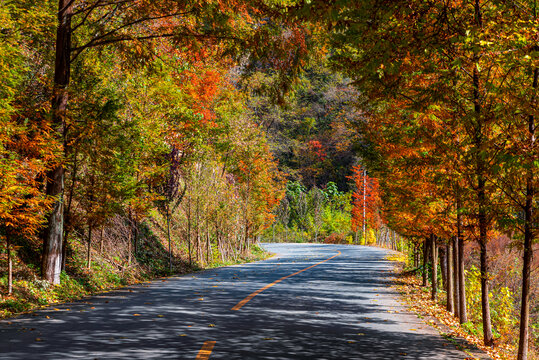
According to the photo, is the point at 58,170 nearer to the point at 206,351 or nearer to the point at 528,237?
the point at 206,351

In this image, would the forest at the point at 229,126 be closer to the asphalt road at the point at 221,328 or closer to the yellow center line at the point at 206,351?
the asphalt road at the point at 221,328

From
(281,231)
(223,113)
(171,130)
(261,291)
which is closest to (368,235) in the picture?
(281,231)

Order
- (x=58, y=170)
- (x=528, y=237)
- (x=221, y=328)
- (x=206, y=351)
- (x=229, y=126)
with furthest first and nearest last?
(x=229, y=126)
(x=58, y=170)
(x=221, y=328)
(x=528, y=237)
(x=206, y=351)

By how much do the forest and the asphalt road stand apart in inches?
69.8

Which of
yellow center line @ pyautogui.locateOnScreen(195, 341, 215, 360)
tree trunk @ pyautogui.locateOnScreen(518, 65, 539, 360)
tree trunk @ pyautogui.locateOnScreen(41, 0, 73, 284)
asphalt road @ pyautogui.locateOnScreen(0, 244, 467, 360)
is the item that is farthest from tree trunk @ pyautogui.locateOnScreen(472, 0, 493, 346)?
tree trunk @ pyautogui.locateOnScreen(41, 0, 73, 284)

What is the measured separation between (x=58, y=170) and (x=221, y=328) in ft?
22.4

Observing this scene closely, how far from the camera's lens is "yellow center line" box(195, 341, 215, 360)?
19.9ft

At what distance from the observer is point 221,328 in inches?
315

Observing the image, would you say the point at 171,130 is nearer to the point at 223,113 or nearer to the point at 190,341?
the point at 223,113

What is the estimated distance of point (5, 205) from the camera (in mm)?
8914

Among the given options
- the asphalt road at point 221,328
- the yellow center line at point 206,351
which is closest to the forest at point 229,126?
the asphalt road at point 221,328

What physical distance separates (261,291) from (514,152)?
8953 millimetres

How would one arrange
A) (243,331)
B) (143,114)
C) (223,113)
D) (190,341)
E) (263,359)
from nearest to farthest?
(263,359) < (190,341) < (243,331) < (143,114) < (223,113)

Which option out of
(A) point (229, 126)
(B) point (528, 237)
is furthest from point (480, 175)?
(A) point (229, 126)
